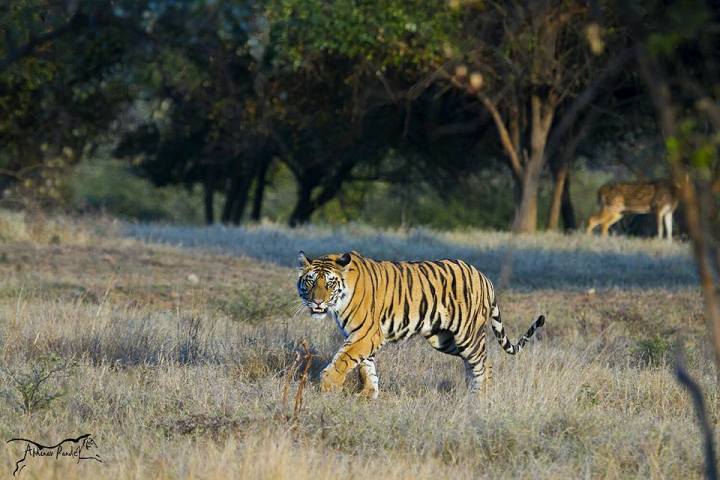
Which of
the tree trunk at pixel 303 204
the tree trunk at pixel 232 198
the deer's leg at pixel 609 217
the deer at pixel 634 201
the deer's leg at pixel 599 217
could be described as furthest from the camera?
the tree trunk at pixel 232 198

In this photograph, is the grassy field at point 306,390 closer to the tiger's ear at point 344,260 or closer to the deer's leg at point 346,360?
the deer's leg at point 346,360

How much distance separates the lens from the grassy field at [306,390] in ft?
19.6

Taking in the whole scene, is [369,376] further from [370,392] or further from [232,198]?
[232,198]

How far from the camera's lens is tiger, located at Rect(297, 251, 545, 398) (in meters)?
7.62

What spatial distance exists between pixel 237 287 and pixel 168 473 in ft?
28.8

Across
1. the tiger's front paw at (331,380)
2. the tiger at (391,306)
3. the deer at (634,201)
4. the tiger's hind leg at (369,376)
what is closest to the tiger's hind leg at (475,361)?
the tiger at (391,306)

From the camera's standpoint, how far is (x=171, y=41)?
1434 centimetres

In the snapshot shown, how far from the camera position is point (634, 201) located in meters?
27.1

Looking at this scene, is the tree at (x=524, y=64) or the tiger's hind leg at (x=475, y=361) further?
the tree at (x=524, y=64)

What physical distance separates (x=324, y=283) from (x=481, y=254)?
11558 mm

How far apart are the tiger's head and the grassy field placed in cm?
57

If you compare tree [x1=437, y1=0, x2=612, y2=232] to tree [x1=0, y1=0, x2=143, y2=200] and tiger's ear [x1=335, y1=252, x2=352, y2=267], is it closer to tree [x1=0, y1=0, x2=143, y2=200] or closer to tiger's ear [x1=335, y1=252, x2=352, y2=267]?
tree [x1=0, y1=0, x2=143, y2=200]

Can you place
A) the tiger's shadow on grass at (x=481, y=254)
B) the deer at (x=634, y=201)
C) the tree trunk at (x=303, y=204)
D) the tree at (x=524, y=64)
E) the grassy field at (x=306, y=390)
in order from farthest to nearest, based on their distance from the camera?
1. the tree trunk at (x=303, y=204)
2. the deer at (x=634, y=201)
3. the tree at (x=524, y=64)
4. the tiger's shadow on grass at (x=481, y=254)
5. the grassy field at (x=306, y=390)

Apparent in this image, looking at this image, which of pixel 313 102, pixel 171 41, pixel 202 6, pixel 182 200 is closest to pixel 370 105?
pixel 313 102
